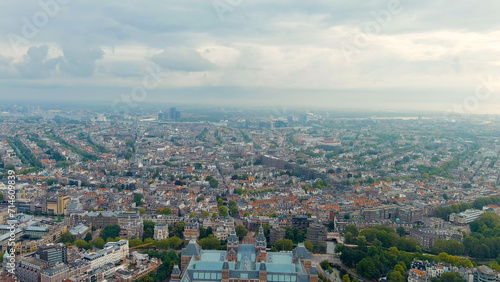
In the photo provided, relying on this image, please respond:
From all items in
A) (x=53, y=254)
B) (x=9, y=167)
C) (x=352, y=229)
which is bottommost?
(x=352, y=229)

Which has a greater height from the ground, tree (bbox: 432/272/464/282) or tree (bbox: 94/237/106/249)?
tree (bbox: 432/272/464/282)

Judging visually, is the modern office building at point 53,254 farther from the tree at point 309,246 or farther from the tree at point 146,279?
the tree at point 309,246

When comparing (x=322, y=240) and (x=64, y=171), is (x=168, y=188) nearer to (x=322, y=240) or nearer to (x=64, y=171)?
(x=64, y=171)

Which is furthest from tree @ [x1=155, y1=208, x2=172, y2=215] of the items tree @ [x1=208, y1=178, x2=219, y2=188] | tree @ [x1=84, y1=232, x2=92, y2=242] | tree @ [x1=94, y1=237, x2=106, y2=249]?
tree @ [x1=208, y1=178, x2=219, y2=188]

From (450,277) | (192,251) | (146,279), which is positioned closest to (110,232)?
(146,279)

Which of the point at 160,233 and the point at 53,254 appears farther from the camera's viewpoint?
the point at 160,233

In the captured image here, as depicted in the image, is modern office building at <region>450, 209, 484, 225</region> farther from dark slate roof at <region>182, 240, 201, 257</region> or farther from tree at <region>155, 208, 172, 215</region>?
dark slate roof at <region>182, 240, 201, 257</region>

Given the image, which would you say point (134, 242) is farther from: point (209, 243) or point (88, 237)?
point (209, 243)

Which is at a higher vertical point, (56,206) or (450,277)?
(450,277)

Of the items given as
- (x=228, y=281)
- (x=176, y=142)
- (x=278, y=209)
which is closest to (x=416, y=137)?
(x=176, y=142)
